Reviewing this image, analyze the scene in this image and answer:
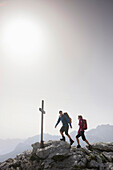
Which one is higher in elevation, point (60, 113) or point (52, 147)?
point (60, 113)

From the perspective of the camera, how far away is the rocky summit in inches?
411

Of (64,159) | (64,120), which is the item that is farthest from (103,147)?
(64,120)

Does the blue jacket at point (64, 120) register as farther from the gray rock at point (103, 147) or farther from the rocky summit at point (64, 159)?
the gray rock at point (103, 147)

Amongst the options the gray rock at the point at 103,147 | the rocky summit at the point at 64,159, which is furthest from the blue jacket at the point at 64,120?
the gray rock at the point at 103,147

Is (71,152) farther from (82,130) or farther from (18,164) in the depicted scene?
(18,164)

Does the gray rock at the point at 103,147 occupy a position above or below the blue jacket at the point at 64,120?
below

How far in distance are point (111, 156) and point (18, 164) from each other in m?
9.77

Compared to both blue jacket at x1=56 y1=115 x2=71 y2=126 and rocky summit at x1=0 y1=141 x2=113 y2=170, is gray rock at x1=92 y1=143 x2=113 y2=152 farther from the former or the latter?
blue jacket at x1=56 y1=115 x2=71 y2=126

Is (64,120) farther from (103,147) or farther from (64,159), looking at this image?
(103,147)

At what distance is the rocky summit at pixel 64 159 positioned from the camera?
34.2 feet

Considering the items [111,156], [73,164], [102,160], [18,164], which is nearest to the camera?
[73,164]

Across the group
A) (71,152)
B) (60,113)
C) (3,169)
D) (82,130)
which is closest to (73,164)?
(71,152)

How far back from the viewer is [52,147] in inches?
501

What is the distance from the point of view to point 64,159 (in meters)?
11.2
